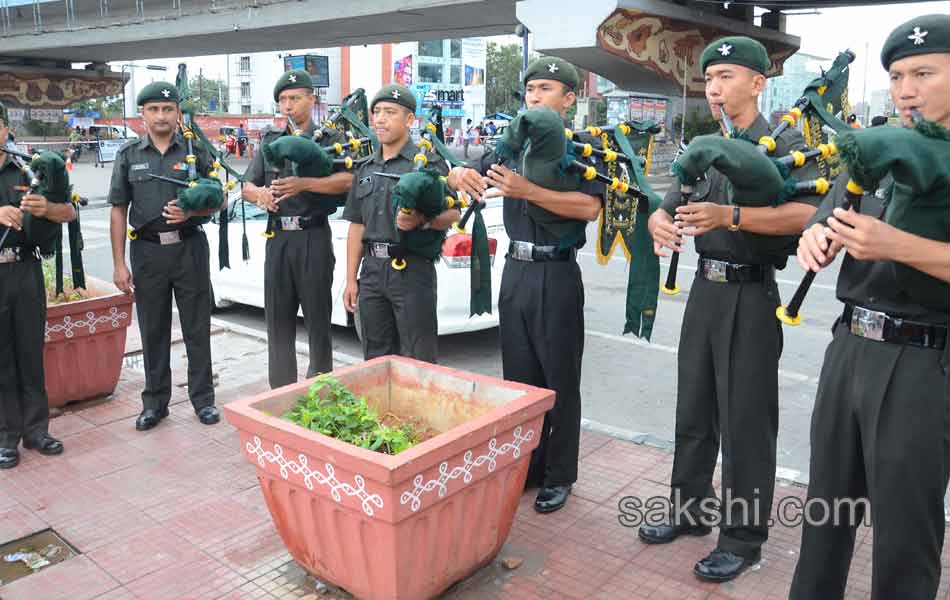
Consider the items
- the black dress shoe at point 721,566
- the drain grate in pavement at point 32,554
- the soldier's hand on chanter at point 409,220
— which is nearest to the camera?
the black dress shoe at point 721,566

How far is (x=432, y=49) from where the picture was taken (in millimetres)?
67625

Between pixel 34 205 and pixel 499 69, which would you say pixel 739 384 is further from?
pixel 499 69

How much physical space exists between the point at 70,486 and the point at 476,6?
48.2 feet

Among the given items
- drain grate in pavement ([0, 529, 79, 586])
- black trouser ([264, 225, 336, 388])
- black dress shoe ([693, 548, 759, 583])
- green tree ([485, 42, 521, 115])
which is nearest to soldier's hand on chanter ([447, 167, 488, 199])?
black trouser ([264, 225, 336, 388])

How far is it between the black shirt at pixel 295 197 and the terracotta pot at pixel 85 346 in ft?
4.43

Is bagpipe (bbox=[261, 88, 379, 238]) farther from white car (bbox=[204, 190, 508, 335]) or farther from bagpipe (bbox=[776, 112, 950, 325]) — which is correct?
bagpipe (bbox=[776, 112, 950, 325])

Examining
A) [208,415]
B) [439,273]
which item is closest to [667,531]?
[208,415]

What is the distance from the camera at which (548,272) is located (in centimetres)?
384

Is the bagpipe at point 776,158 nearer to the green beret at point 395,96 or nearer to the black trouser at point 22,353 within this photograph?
the green beret at point 395,96

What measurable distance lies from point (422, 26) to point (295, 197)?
16441mm

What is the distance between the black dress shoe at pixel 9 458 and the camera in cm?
445

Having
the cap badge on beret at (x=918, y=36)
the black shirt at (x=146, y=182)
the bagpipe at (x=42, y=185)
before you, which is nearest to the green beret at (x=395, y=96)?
the black shirt at (x=146, y=182)

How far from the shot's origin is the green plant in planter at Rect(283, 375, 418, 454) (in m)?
3.02

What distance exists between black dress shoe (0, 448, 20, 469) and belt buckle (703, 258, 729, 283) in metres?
3.84
